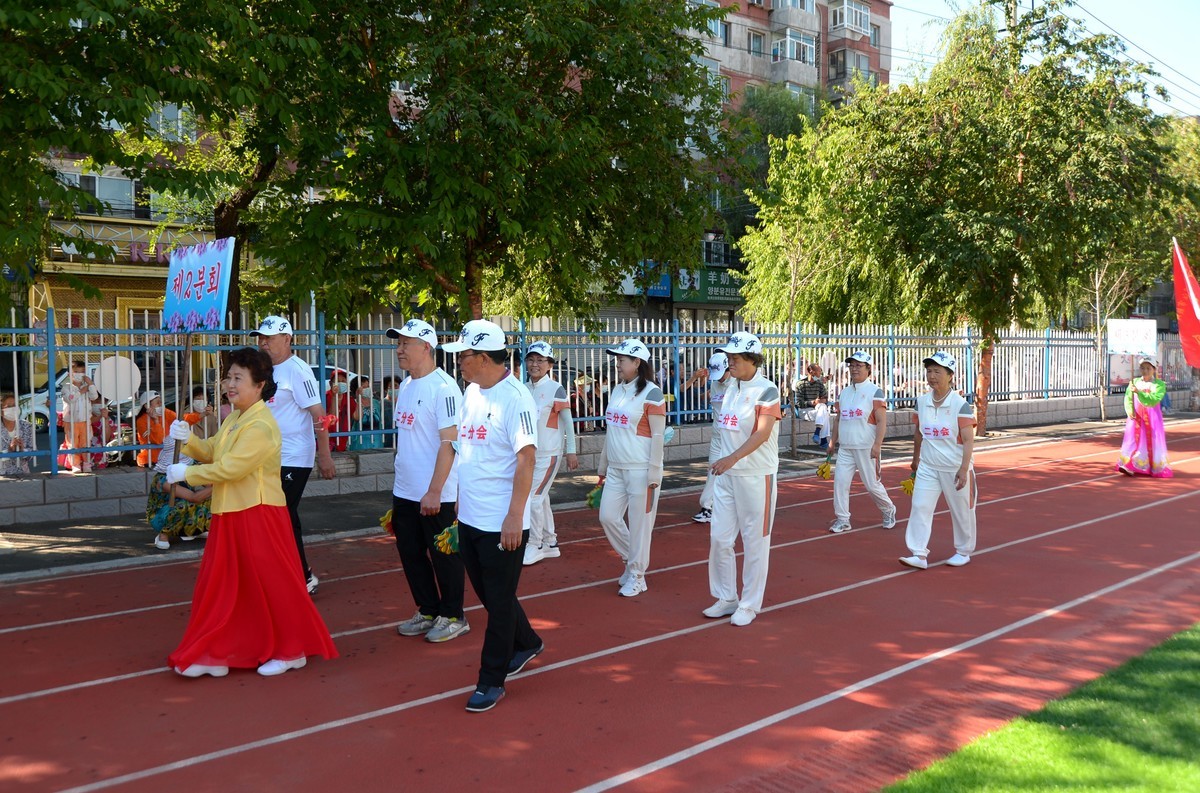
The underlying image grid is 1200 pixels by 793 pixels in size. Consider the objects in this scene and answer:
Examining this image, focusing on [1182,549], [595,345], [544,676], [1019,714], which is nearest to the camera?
[1019,714]

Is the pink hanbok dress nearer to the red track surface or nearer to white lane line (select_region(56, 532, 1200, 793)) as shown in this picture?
the red track surface

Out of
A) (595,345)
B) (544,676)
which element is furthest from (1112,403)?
(544,676)

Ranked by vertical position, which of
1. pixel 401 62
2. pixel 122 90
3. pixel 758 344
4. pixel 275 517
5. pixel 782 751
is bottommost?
pixel 782 751

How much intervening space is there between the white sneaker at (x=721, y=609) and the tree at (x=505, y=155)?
5.82 m

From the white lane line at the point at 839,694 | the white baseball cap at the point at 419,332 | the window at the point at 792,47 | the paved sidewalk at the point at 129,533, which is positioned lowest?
the white lane line at the point at 839,694

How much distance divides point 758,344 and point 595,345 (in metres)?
9.21

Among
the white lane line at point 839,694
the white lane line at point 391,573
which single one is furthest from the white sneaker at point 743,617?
the white lane line at point 391,573

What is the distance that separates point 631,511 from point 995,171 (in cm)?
1634

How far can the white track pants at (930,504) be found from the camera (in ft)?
30.0

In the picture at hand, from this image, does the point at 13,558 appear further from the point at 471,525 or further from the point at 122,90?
the point at 471,525

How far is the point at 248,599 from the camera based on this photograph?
609 cm

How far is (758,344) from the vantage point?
7371 millimetres

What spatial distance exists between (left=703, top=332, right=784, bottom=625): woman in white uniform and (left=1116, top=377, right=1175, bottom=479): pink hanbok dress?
34.9 ft

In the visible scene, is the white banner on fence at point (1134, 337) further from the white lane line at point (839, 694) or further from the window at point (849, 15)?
the window at point (849, 15)
